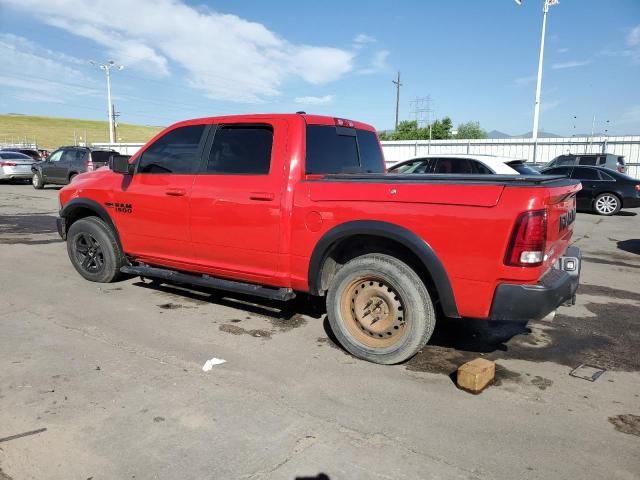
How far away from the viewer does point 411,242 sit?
11.6 ft

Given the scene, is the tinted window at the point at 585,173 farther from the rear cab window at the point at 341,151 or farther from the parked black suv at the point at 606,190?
the rear cab window at the point at 341,151

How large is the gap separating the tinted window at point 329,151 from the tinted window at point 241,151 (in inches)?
14.8

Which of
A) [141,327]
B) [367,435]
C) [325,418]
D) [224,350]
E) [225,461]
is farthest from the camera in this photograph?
[141,327]

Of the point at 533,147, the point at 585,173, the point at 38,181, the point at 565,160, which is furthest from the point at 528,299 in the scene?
the point at 533,147

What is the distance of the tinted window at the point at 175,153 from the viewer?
16.1ft

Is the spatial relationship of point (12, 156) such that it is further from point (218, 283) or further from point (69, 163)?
point (218, 283)

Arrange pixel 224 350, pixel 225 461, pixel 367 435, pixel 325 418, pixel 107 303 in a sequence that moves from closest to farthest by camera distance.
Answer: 1. pixel 225 461
2. pixel 367 435
3. pixel 325 418
4. pixel 224 350
5. pixel 107 303

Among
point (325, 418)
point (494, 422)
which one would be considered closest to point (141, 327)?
point (325, 418)

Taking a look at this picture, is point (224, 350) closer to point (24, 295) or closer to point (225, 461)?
point (225, 461)

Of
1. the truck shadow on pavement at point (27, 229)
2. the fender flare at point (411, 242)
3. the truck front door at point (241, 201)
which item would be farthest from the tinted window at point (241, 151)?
the truck shadow on pavement at point (27, 229)

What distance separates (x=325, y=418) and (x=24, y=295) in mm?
4281

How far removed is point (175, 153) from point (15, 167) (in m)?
21.3

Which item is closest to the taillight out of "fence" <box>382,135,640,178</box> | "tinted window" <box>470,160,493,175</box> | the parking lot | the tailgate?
the tailgate

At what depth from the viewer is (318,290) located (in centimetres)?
422
